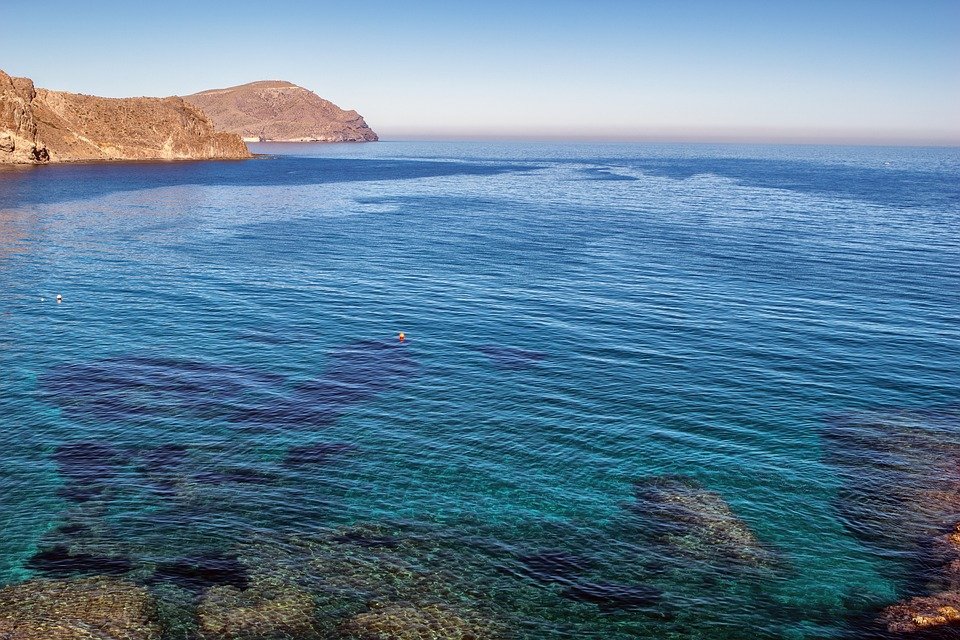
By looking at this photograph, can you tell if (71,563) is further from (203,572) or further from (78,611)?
(203,572)

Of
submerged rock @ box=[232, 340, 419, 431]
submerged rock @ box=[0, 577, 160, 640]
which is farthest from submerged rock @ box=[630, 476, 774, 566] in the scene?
submerged rock @ box=[0, 577, 160, 640]

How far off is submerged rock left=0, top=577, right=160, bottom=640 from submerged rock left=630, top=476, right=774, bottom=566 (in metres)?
21.9

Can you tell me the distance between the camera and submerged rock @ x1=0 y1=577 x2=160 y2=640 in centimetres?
2611

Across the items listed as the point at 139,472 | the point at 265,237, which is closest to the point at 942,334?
the point at 139,472

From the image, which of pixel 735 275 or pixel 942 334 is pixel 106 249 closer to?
pixel 735 275

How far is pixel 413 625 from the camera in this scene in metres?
27.1

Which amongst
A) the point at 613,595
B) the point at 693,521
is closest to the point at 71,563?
the point at 613,595

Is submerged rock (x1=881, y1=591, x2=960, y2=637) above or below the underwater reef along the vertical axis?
below

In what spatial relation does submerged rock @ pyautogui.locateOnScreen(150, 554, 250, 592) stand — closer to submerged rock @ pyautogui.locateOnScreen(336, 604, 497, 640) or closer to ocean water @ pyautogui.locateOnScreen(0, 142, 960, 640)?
ocean water @ pyautogui.locateOnScreen(0, 142, 960, 640)

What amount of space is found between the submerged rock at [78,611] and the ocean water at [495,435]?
0.82m

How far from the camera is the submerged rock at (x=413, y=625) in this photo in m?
26.5

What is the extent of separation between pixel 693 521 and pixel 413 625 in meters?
14.9

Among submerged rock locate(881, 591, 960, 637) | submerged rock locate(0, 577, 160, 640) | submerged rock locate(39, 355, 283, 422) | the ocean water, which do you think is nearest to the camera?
submerged rock locate(0, 577, 160, 640)

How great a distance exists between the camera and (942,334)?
62312 millimetres
